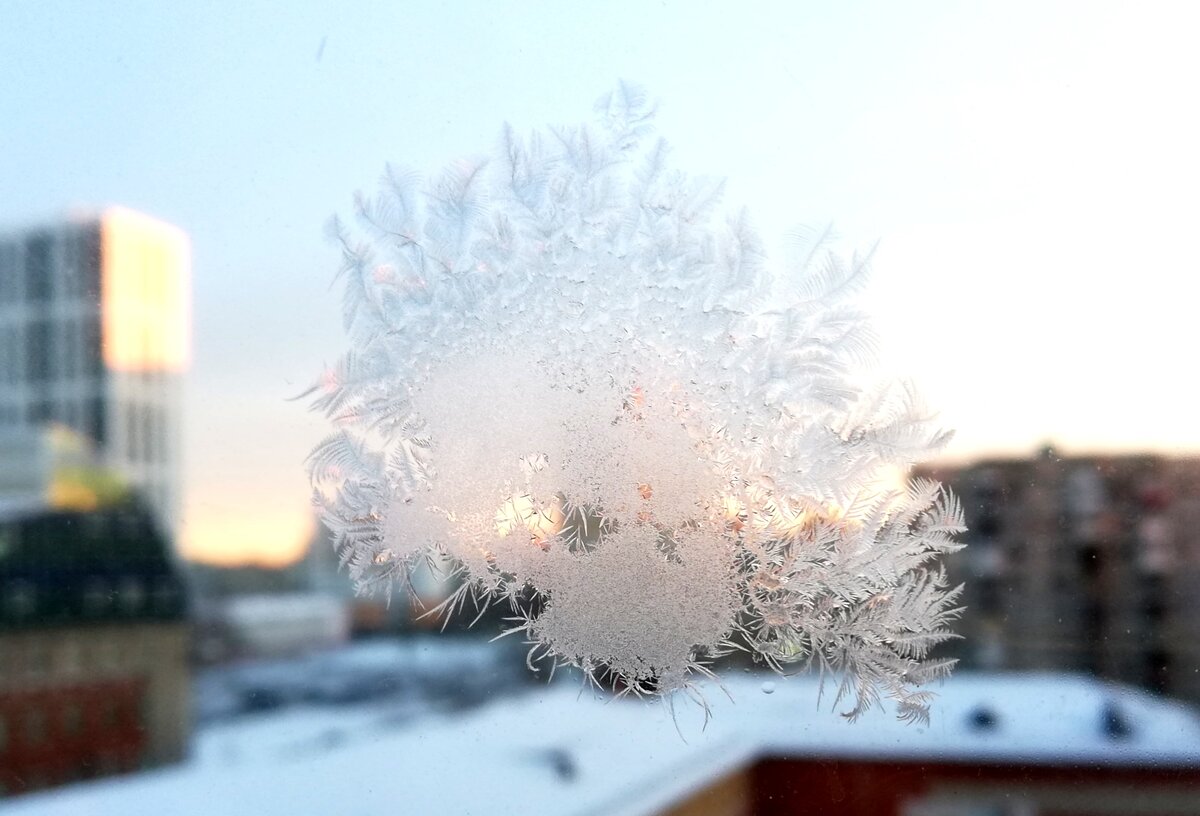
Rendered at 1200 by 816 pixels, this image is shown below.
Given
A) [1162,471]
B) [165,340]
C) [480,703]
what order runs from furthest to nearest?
[165,340] < [480,703] < [1162,471]

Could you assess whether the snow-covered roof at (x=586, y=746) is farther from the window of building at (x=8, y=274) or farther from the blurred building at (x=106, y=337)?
the window of building at (x=8, y=274)

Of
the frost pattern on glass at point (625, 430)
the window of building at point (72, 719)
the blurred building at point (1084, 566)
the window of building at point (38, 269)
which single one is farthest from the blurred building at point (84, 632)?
the blurred building at point (1084, 566)

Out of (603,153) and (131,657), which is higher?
(603,153)

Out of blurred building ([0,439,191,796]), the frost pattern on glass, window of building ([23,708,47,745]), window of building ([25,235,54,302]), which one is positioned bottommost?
window of building ([23,708,47,745])

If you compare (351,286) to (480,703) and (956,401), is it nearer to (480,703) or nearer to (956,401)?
(480,703)

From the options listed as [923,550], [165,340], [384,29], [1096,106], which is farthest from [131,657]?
[1096,106]

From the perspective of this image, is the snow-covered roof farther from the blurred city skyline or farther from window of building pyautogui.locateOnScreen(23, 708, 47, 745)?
the blurred city skyline

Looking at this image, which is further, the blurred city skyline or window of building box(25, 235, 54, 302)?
window of building box(25, 235, 54, 302)

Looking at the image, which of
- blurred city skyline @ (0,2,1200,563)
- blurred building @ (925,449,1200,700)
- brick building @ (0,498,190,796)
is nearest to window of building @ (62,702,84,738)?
brick building @ (0,498,190,796)
